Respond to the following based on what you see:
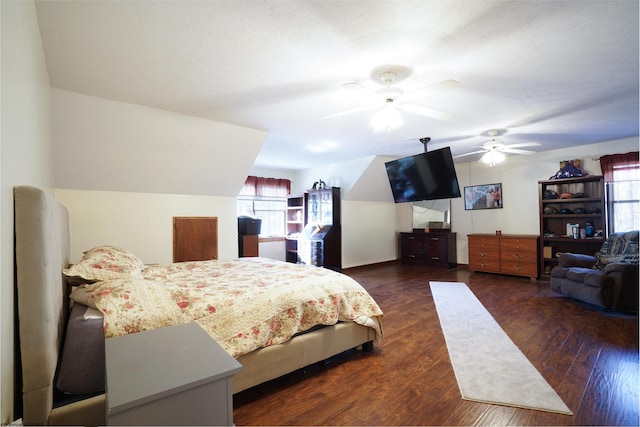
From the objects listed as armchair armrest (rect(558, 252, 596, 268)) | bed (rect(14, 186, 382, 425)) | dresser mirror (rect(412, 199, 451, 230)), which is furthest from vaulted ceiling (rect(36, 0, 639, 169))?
dresser mirror (rect(412, 199, 451, 230))

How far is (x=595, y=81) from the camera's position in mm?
2623

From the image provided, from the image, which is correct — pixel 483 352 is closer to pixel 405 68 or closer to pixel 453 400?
pixel 453 400

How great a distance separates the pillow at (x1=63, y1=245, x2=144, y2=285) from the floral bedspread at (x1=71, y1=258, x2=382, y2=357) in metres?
0.12

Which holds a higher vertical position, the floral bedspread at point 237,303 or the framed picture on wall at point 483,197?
the framed picture on wall at point 483,197

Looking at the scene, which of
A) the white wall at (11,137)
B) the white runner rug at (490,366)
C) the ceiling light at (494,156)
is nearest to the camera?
the white wall at (11,137)

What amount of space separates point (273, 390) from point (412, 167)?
369 cm

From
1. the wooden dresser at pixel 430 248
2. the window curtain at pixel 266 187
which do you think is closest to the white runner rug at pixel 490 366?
the wooden dresser at pixel 430 248

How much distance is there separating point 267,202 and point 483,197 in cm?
464

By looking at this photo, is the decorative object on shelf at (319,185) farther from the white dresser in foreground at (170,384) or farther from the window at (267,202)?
the white dresser in foreground at (170,384)

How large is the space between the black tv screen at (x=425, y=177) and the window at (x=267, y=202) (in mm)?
2800

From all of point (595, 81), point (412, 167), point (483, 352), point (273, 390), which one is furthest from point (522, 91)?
point (273, 390)

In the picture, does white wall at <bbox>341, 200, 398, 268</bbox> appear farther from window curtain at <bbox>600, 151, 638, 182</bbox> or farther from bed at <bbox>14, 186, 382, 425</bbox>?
window curtain at <bbox>600, 151, 638, 182</bbox>

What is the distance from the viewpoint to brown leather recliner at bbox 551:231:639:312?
3328 millimetres

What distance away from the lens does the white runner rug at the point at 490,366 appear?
6.12 feet
